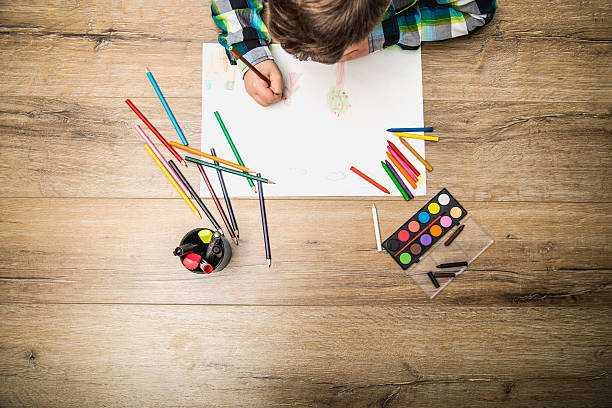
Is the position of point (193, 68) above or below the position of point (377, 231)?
above

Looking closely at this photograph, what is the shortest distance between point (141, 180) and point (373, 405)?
0.62m

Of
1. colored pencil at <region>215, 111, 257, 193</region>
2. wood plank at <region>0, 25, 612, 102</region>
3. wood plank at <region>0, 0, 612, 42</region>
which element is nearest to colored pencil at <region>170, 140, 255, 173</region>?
colored pencil at <region>215, 111, 257, 193</region>

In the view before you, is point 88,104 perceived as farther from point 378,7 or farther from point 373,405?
point 373,405

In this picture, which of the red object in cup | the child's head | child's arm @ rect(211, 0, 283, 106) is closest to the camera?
the child's head

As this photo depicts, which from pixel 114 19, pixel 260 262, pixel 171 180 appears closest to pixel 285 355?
pixel 260 262

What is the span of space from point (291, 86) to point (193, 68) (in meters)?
0.20

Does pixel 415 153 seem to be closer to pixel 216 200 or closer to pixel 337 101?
pixel 337 101

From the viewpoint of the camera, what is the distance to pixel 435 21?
774 mm

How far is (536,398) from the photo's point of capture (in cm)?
77

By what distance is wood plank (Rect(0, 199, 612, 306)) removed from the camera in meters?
0.76

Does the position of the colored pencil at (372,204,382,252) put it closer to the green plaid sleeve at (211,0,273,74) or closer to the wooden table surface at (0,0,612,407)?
the wooden table surface at (0,0,612,407)

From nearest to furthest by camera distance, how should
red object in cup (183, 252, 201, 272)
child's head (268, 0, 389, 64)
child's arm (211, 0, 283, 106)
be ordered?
child's head (268, 0, 389, 64) < red object in cup (183, 252, 201, 272) < child's arm (211, 0, 283, 106)

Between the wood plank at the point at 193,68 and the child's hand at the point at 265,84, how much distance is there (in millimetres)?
110

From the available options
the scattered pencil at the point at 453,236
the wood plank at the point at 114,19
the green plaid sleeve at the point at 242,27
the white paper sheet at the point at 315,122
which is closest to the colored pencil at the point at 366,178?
the white paper sheet at the point at 315,122
